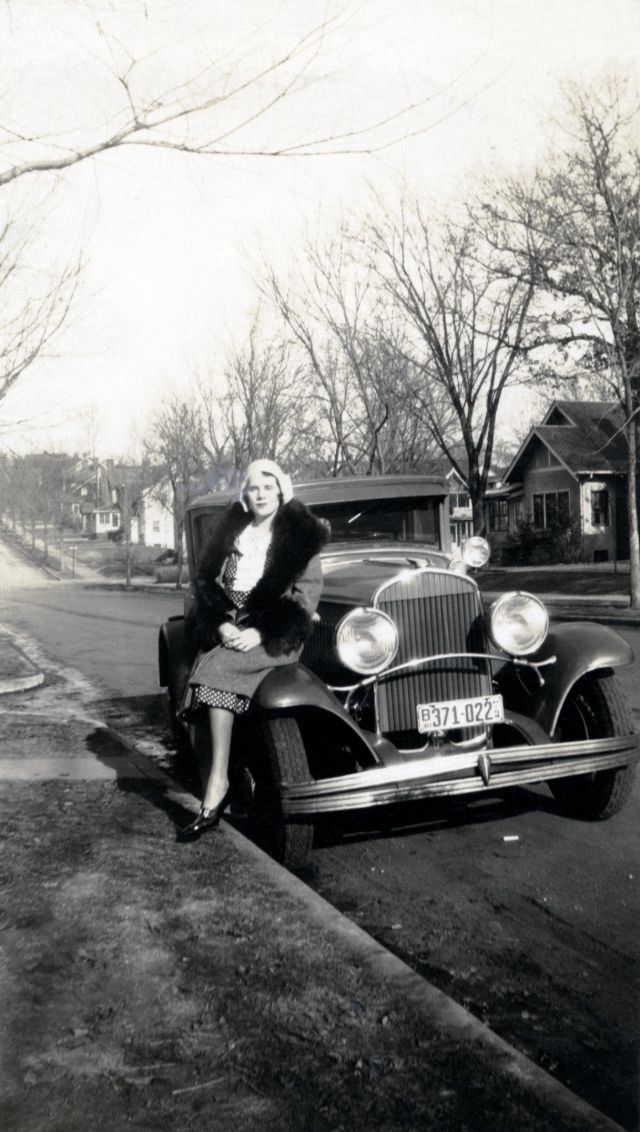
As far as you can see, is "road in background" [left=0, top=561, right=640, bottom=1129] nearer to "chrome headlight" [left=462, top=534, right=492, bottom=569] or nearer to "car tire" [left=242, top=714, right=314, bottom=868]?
"car tire" [left=242, top=714, right=314, bottom=868]

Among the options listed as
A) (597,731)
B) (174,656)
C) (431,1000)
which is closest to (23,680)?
(174,656)

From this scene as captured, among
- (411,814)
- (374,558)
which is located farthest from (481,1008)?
(374,558)

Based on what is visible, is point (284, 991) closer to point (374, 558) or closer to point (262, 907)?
point (262, 907)

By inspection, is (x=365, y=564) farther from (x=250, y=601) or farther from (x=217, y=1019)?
(x=217, y=1019)

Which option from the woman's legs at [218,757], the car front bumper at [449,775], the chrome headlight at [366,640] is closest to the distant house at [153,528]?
the woman's legs at [218,757]

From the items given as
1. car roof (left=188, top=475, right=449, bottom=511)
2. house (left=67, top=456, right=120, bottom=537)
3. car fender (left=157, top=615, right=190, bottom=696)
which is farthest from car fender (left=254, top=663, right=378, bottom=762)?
house (left=67, top=456, right=120, bottom=537)

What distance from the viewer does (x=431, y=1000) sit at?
9.62 feet

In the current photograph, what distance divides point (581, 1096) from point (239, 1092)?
90cm

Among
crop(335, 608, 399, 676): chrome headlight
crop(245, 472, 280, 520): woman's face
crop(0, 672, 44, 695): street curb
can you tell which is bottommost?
crop(0, 672, 44, 695): street curb

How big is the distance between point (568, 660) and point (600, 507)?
35830 mm

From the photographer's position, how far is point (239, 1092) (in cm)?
250

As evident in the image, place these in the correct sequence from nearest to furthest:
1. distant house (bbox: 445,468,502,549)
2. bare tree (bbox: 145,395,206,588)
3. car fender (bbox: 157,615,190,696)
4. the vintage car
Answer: the vintage car
car fender (bbox: 157,615,190,696)
bare tree (bbox: 145,395,206,588)
distant house (bbox: 445,468,502,549)

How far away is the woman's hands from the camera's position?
4.62 meters

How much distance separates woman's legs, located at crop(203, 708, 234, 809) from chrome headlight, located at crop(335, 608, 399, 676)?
652mm
